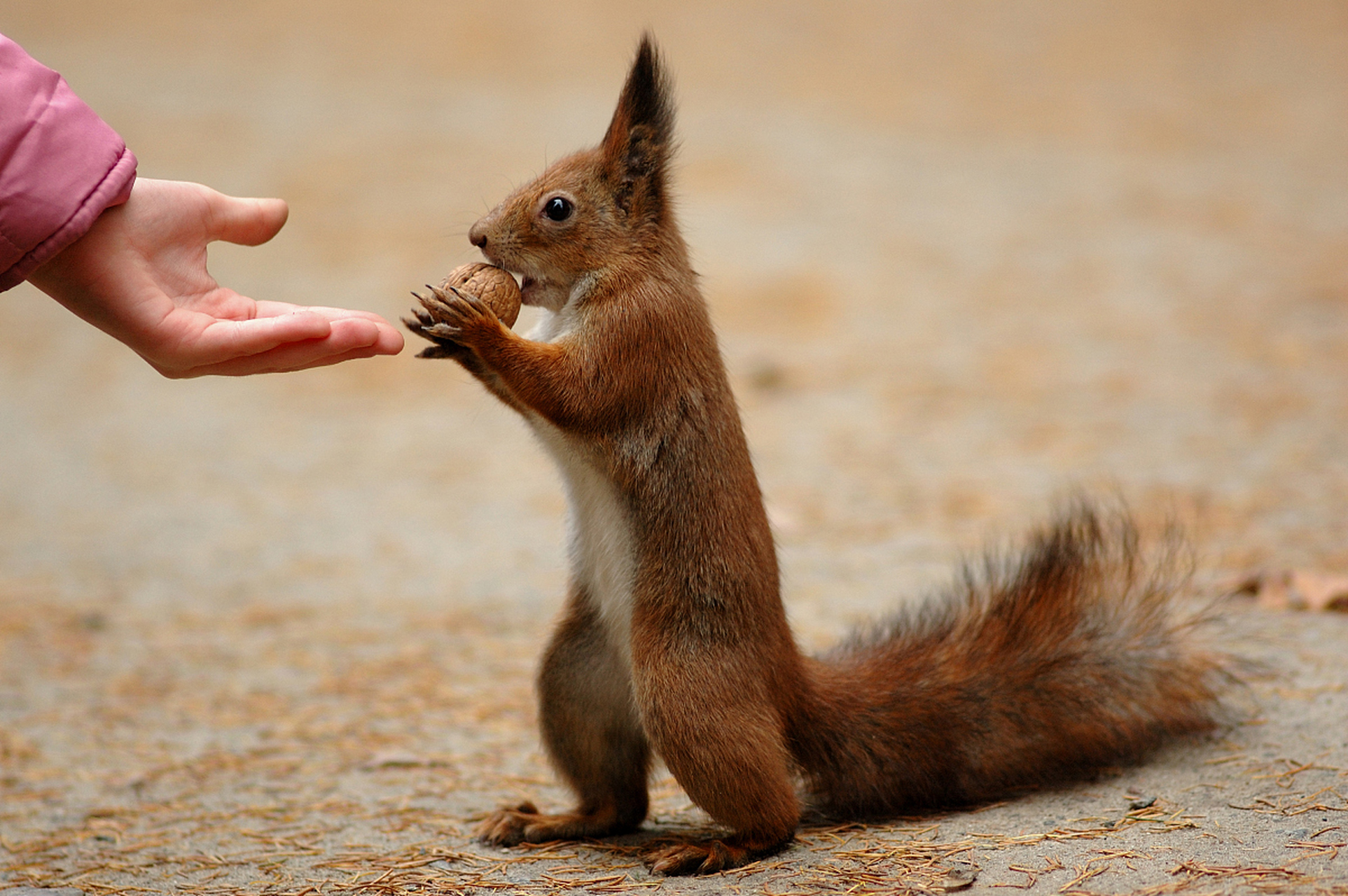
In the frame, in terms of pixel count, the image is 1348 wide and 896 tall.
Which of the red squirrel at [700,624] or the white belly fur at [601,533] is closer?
the red squirrel at [700,624]

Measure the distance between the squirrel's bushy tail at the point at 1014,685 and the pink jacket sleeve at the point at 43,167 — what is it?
61.0 inches

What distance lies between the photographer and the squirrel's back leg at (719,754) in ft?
7.19

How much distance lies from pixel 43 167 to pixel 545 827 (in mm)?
1514

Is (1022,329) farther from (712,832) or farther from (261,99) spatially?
(261,99)

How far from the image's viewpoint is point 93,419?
7062 millimetres

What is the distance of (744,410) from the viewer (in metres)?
6.41

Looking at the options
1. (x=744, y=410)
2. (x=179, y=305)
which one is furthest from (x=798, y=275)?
(x=179, y=305)

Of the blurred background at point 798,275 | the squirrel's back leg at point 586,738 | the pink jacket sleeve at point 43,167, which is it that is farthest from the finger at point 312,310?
the blurred background at point 798,275

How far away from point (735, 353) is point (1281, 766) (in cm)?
505

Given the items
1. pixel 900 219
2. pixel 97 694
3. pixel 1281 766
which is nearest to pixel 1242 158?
pixel 900 219

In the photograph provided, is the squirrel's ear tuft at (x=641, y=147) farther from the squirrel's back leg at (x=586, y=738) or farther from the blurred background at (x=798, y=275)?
the squirrel's back leg at (x=586, y=738)

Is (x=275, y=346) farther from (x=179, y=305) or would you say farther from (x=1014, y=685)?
(x=1014, y=685)

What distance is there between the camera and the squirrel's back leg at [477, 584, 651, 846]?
2.43m

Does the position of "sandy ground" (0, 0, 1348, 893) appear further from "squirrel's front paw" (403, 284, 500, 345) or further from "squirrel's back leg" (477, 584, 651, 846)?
"squirrel's front paw" (403, 284, 500, 345)
